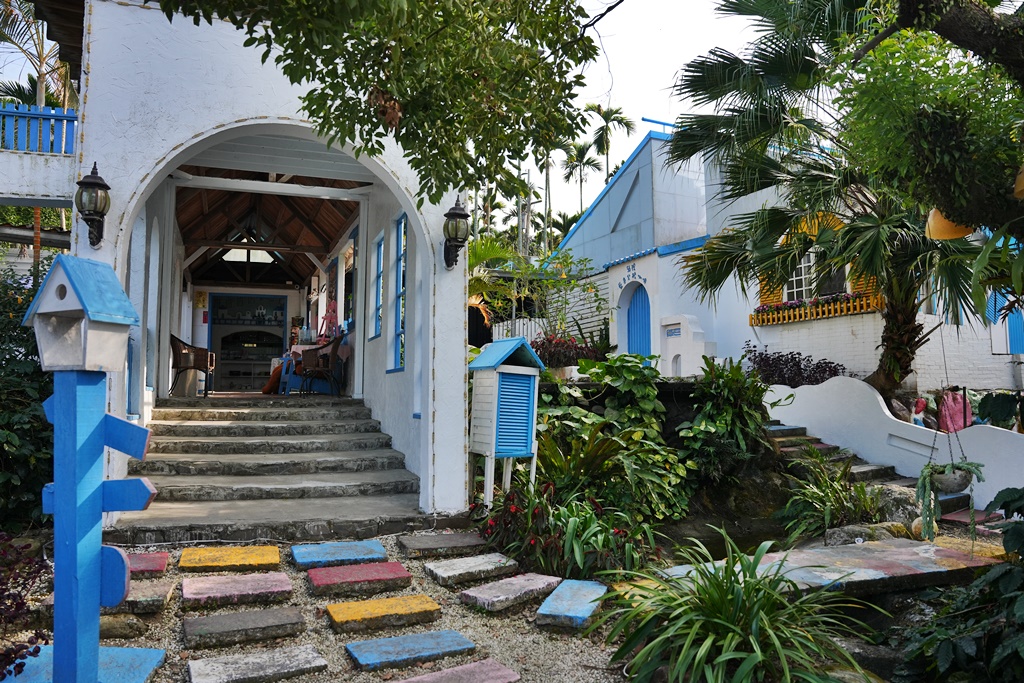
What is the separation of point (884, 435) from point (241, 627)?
314 inches

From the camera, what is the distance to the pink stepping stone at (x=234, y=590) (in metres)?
4.17

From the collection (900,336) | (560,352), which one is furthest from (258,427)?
(900,336)

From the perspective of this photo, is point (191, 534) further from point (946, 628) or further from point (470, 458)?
A: point (946, 628)

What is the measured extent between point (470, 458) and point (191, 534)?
2173 millimetres

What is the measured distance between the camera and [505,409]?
5918mm

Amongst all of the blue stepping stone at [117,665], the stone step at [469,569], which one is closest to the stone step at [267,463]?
the stone step at [469,569]

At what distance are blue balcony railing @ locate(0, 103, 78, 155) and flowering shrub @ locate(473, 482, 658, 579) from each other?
4643 mm

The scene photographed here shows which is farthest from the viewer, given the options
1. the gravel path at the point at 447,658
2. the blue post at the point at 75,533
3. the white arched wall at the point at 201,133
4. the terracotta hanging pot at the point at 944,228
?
the white arched wall at the point at 201,133

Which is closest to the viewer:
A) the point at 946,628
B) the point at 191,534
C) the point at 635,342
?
the point at 946,628

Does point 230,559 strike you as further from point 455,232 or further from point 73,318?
point 455,232

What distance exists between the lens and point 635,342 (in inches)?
555

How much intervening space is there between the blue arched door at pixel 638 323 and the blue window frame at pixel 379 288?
6419mm

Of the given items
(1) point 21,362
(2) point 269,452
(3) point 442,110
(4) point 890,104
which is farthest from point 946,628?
(1) point 21,362

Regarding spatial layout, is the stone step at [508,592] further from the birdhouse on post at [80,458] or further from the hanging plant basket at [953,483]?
the hanging plant basket at [953,483]
